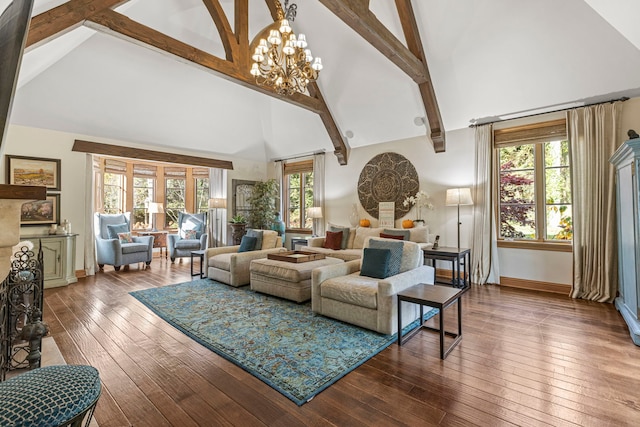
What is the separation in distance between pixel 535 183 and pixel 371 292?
368 centimetres

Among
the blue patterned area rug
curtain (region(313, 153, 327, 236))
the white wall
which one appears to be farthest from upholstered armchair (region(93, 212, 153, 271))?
curtain (region(313, 153, 327, 236))

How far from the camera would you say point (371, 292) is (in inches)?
117

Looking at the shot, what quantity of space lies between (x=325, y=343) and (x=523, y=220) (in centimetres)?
408

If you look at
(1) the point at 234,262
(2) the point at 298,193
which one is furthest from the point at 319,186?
(1) the point at 234,262

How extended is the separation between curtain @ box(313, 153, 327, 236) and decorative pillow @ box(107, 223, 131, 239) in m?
4.37

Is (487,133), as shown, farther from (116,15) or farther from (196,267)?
(196,267)

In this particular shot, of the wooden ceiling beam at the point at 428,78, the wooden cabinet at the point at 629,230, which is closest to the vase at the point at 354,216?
the wooden ceiling beam at the point at 428,78

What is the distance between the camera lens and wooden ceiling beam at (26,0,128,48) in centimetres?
273

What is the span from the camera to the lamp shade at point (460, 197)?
4883 millimetres

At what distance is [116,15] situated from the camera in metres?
3.14

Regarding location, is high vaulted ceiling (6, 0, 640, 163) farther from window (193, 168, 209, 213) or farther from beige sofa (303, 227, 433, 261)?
window (193, 168, 209, 213)

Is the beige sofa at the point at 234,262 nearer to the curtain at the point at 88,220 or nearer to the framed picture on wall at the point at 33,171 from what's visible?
the curtain at the point at 88,220

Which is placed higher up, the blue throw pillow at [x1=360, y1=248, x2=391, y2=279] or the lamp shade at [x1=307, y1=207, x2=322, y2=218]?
the lamp shade at [x1=307, y1=207, x2=322, y2=218]

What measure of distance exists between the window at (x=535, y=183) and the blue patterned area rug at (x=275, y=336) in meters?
2.55
